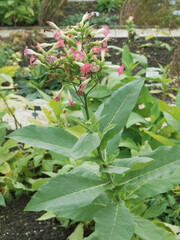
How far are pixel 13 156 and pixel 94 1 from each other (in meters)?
7.32

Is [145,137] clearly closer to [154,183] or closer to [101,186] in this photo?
[154,183]

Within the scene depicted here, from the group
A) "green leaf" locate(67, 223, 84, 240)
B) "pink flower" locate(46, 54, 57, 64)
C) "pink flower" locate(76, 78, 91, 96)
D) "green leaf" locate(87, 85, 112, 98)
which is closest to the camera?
"pink flower" locate(76, 78, 91, 96)

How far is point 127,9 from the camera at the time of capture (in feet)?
23.0

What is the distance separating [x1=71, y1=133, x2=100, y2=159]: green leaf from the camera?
1.21m

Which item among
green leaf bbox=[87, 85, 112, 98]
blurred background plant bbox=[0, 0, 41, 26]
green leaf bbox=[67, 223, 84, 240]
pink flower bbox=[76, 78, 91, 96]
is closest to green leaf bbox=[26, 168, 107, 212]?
pink flower bbox=[76, 78, 91, 96]

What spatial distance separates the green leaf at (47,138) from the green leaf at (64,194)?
0.41 feet

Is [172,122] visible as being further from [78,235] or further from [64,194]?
[64,194]

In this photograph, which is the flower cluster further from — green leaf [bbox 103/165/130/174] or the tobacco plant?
green leaf [bbox 103/165/130/174]

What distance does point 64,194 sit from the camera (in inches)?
52.0

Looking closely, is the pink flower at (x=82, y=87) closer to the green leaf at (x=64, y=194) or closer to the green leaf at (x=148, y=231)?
the green leaf at (x=64, y=194)

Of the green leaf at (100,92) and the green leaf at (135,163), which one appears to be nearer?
the green leaf at (135,163)

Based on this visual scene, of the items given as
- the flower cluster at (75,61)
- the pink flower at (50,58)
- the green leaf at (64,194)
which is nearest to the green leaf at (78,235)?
the green leaf at (64,194)

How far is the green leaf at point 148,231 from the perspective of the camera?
1549mm

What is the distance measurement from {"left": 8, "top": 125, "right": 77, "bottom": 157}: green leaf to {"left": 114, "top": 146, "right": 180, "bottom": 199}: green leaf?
0.34 meters
